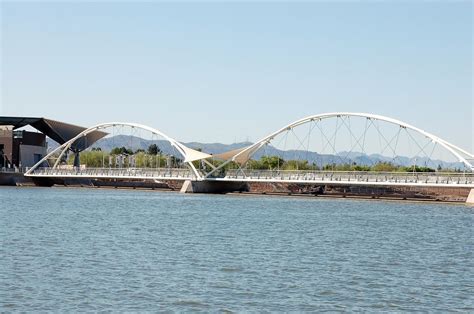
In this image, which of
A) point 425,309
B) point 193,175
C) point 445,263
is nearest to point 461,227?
point 445,263

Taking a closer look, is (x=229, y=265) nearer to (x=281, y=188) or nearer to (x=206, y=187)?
(x=206, y=187)

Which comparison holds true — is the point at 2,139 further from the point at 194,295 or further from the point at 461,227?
the point at 194,295

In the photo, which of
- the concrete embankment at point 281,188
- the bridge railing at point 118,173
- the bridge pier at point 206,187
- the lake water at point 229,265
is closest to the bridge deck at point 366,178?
the bridge pier at point 206,187

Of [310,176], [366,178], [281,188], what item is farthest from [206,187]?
[281,188]

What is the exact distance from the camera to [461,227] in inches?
2227

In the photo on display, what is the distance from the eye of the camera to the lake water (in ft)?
80.4

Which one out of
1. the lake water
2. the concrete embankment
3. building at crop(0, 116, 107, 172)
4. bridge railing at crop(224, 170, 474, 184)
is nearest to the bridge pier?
the concrete embankment

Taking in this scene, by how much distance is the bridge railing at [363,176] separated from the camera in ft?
289

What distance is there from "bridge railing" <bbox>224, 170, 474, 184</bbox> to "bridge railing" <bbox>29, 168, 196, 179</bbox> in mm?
8364

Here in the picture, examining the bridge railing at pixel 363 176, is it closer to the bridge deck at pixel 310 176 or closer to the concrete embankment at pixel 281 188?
the bridge deck at pixel 310 176

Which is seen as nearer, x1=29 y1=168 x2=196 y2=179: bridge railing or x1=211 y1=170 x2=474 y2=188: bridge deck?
x1=211 y1=170 x2=474 y2=188: bridge deck

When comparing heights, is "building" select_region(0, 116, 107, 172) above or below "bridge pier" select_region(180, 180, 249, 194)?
above

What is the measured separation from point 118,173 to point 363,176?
135 feet

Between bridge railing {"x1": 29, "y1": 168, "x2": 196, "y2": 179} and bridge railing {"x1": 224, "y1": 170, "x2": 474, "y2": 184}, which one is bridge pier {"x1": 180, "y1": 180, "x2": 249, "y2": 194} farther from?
bridge railing {"x1": 224, "y1": 170, "x2": 474, "y2": 184}
